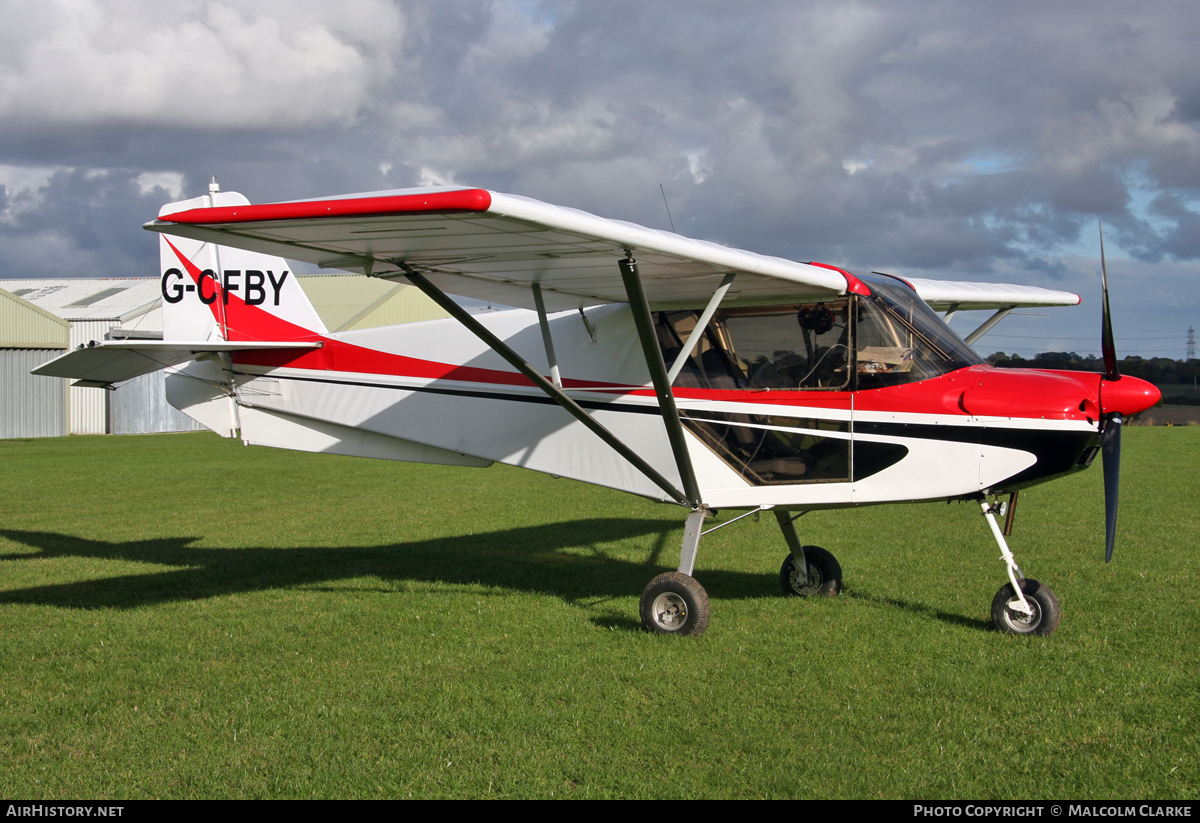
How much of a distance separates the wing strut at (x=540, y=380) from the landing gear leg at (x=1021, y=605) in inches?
85.2

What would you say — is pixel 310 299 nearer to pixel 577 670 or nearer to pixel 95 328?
pixel 95 328

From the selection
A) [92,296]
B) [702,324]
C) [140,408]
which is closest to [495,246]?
[702,324]

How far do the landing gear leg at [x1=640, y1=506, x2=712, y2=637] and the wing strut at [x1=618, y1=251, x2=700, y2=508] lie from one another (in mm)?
369

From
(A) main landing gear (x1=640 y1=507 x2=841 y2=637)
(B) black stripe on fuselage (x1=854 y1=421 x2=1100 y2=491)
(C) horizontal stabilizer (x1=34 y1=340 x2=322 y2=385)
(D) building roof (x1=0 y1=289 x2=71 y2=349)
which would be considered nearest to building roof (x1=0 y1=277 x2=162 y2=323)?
→ (D) building roof (x1=0 y1=289 x2=71 y2=349)

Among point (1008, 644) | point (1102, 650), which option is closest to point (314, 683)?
point (1008, 644)

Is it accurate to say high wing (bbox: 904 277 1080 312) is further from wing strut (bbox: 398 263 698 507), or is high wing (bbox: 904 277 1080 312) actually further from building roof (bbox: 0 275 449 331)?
building roof (bbox: 0 275 449 331)

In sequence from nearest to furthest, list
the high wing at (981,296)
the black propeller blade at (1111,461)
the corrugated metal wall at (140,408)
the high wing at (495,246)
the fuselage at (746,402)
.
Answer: the high wing at (495,246)
the black propeller blade at (1111,461)
the fuselage at (746,402)
the high wing at (981,296)
the corrugated metal wall at (140,408)

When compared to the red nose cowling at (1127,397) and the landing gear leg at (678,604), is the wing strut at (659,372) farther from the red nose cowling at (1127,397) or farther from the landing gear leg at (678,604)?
the red nose cowling at (1127,397)

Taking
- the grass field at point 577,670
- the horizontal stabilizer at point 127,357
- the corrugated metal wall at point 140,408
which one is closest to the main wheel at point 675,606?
the grass field at point 577,670

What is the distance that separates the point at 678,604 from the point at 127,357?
16.9 feet

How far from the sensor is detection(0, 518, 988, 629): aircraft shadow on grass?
798cm

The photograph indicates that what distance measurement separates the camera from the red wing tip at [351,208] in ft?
14.4

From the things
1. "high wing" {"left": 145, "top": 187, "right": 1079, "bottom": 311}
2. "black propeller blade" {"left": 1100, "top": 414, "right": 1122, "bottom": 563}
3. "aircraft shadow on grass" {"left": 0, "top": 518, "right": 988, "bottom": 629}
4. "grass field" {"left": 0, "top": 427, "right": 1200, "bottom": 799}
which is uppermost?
"high wing" {"left": 145, "top": 187, "right": 1079, "bottom": 311}

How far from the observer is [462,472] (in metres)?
19.8
